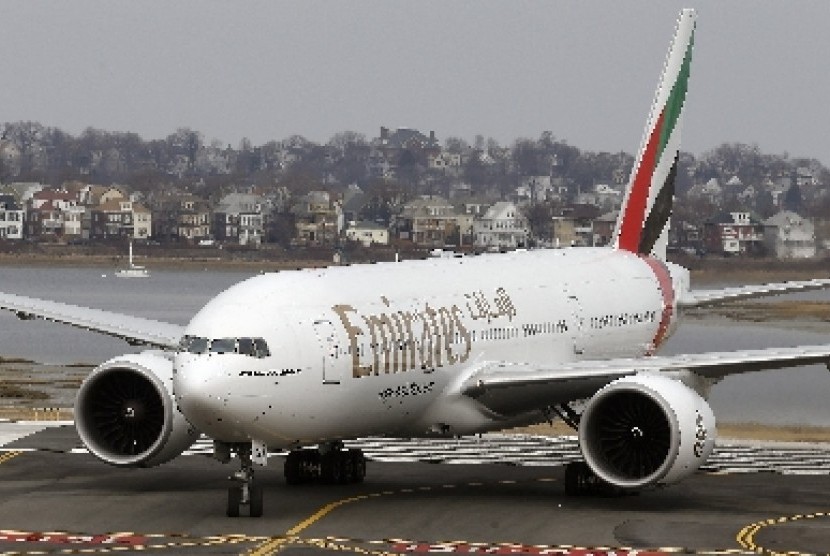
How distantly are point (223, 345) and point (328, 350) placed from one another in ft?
7.38

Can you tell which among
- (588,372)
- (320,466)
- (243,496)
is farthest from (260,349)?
(588,372)

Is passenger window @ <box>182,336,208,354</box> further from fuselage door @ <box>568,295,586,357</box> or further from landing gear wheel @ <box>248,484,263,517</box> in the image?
fuselage door @ <box>568,295,586,357</box>

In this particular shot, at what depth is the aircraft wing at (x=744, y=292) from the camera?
52984mm

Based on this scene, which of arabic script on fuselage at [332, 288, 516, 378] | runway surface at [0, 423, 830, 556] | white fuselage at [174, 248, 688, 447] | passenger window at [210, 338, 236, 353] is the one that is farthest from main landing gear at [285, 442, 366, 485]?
passenger window at [210, 338, 236, 353]

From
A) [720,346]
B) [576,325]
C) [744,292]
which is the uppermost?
[744,292]

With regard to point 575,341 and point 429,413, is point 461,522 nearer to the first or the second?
point 429,413

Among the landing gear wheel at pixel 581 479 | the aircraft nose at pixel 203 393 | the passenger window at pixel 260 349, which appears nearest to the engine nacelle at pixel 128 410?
the aircraft nose at pixel 203 393

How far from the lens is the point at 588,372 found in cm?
4388

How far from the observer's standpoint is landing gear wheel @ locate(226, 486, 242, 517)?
39.5 meters

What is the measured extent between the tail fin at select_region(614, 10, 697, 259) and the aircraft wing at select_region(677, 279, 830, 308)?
2082mm

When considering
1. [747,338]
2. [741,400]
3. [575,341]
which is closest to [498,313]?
[575,341]

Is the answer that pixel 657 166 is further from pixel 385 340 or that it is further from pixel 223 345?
pixel 223 345

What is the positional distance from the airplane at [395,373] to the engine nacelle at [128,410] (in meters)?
0.04

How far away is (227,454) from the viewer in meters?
39.6
